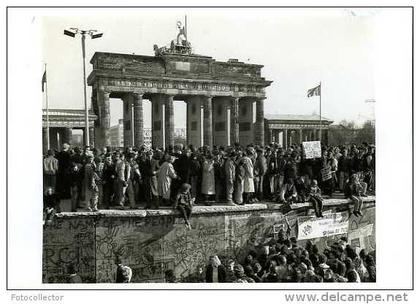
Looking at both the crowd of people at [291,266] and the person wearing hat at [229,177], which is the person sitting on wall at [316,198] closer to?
the crowd of people at [291,266]

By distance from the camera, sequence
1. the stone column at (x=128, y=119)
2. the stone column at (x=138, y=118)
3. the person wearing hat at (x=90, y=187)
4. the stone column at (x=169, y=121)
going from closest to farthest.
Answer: the person wearing hat at (x=90, y=187), the stone column at (x=138, y=118), the stone column at (x=128, y=119), the stone column at (x=169, y=121)

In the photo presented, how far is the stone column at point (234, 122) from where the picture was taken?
1898 cm

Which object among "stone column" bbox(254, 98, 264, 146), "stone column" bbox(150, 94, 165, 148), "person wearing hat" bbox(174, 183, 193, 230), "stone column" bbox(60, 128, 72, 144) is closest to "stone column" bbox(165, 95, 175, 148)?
"stone column" bbox(150, 94, 165, 148)

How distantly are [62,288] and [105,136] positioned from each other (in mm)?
10930

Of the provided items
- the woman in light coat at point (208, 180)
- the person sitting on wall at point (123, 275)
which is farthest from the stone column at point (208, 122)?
the person sitting on wall at point (123, 275)

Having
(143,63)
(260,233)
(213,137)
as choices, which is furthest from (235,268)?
(213,137)

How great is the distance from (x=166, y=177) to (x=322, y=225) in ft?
13.5

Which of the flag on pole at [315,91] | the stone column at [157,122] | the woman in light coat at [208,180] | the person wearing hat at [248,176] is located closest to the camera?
the woman in light coat at [208,180]

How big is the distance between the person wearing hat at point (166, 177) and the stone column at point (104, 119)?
Result: 7.88 m

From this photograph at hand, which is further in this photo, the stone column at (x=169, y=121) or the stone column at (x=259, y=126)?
the stone column at (x=169, y=121)

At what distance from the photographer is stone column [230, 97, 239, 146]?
62.3 ft

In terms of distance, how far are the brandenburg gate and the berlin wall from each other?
5.43 metres

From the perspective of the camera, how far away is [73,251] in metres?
8.94

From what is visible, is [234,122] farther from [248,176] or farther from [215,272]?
[215,272]
